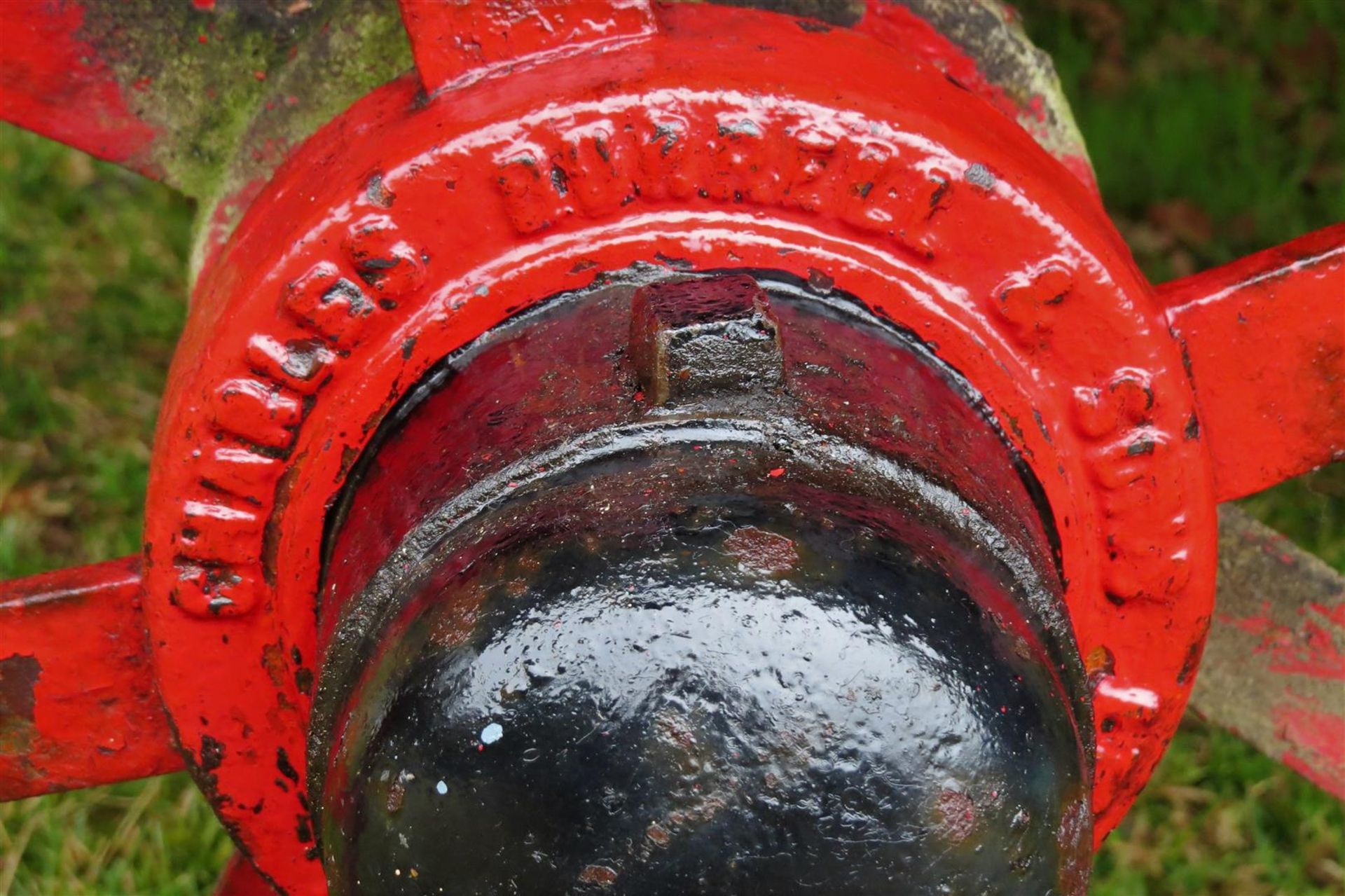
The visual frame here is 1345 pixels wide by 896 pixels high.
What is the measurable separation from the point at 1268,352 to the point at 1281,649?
53 cm

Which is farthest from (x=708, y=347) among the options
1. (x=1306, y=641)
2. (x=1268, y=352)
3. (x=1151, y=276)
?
(x=1151, y=276)

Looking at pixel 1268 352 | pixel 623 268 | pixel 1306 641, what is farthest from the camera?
pixel 1306 641

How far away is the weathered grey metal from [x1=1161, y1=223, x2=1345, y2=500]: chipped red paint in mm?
324

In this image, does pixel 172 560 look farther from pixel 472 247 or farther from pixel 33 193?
pixel 33 193

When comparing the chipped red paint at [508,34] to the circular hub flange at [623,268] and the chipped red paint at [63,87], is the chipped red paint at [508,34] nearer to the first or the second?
the circular hub flange at [623,268]

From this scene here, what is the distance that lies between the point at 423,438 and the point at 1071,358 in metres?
0.56

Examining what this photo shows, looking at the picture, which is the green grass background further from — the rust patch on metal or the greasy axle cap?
the greasy axle cap

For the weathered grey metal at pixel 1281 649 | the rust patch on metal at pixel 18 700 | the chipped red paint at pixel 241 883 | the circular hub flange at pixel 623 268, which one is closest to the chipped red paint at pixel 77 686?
the rust patch on metal at pixel 18 700

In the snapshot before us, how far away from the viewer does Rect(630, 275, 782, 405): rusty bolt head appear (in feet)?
3.25

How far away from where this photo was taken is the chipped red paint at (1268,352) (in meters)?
1.37

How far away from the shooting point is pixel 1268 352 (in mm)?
1396

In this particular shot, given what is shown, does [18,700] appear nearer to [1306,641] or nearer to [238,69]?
[238,69]

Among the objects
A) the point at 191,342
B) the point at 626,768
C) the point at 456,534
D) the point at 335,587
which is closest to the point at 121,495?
the point at 191,342

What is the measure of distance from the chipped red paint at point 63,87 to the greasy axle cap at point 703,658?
0.78 meters
